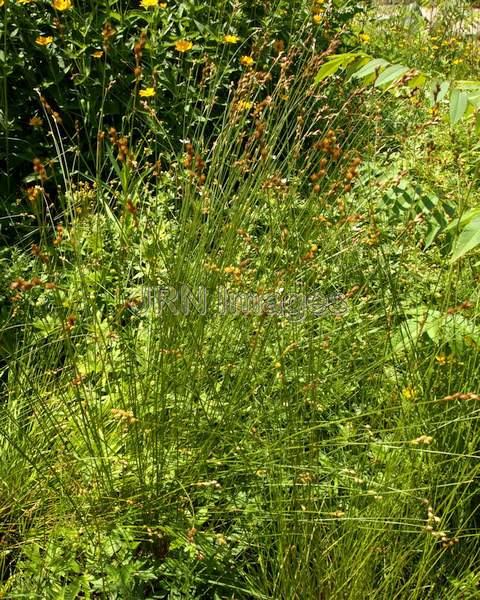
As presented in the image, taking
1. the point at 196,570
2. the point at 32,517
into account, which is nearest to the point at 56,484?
the point at 32,517

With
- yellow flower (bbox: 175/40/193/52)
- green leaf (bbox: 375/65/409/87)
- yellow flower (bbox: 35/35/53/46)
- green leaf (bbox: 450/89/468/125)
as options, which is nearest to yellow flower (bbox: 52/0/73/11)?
yellow flower (bbox: 35/35/53/46)

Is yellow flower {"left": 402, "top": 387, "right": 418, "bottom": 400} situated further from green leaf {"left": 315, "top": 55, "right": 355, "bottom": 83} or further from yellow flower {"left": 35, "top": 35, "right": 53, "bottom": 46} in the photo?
yellow flower {"left": 35, "top": 35, "right": 53, "bottom": 46}

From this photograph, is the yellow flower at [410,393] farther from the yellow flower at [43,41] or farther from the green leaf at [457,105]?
the yellow flower at [43,41]

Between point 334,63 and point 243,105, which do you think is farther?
point 243,105

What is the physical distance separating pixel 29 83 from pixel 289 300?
1708mm

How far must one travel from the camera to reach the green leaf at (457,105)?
158cm

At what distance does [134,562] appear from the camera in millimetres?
1684

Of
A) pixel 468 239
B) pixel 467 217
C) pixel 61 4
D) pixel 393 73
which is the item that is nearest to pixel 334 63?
pixel 393 73

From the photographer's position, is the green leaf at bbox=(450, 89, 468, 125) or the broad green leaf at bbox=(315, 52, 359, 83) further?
the broad green leaf at bbox=(315, 52, 359, 83)

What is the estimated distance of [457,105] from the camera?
1608 mm

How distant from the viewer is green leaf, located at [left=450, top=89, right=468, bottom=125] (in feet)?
5.17

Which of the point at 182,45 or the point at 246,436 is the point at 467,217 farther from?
the point at 182,45

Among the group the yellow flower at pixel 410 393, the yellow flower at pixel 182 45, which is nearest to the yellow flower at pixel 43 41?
the yellow flower at pixel 182 45

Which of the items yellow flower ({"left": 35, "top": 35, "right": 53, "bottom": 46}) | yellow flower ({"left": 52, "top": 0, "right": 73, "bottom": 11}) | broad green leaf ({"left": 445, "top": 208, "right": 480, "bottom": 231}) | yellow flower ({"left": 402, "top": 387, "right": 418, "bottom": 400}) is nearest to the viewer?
broad green leaf ({"left": 445, "top": 208, "right": 480, "bottom": 231})
